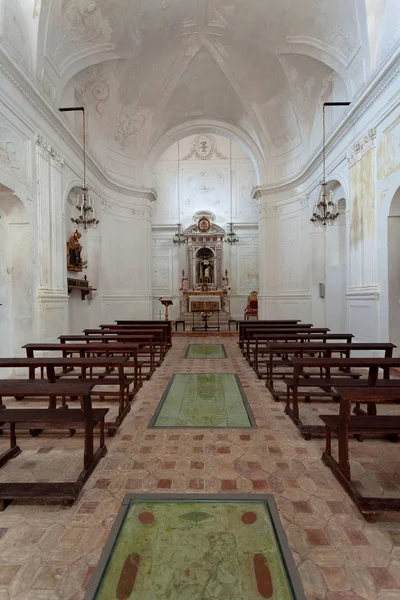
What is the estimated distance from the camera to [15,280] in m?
6.92

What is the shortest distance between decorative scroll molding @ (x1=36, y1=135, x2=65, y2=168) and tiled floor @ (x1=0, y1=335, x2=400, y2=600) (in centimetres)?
637

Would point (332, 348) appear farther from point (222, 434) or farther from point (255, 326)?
point (255, 326)

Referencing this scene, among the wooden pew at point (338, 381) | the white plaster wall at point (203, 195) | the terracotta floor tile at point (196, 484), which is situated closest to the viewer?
the terracotta floor tile at point (196, 484)

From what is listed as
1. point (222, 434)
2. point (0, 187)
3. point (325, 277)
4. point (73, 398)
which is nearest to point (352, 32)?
point (325, 277)

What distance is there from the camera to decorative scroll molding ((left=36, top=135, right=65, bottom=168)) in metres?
7.32

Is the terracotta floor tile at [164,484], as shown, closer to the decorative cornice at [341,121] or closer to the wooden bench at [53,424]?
the wooden bench at [53,424]

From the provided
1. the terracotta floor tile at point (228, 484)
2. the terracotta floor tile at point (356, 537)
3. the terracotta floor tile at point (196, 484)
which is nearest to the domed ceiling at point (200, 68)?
the terracotta floor tile at point (196, 484)

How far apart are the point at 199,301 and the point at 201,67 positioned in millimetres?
8939

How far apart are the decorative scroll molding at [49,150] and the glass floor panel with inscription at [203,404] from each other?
5840 millimetres

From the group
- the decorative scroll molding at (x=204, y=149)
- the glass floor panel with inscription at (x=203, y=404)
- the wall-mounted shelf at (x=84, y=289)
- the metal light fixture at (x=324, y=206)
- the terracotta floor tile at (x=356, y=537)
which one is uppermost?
the decorative scroll molding at (x=204, y=149)

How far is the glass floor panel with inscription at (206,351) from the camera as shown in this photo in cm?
840

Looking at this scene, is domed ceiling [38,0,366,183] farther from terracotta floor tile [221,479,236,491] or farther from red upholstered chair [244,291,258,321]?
terracotta floor tile [221,479,236,491]

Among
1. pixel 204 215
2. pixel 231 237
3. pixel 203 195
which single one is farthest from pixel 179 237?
pixel 203 195

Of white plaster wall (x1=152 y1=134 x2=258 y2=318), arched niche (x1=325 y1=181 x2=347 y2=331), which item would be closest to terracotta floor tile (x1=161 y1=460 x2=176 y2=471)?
arched niche (x1=325 y1=181 x2=347 y2=331)
